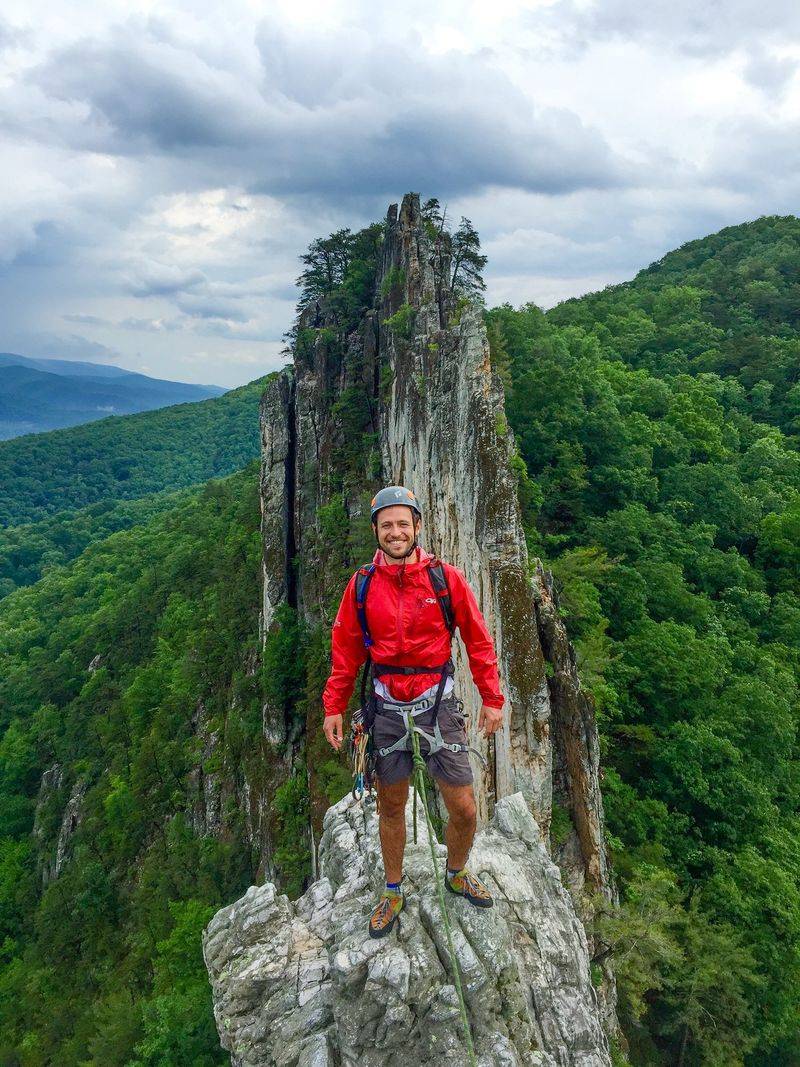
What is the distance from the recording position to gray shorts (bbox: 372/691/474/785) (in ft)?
16.9

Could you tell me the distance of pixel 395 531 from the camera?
4875mm

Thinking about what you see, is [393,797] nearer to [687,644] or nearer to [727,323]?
[687,644]

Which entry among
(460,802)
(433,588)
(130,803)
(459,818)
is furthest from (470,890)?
(130,803)

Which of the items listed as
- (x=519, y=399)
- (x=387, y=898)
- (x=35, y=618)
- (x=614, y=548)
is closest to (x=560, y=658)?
(x=387, y=898)

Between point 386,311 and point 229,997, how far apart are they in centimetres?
2591

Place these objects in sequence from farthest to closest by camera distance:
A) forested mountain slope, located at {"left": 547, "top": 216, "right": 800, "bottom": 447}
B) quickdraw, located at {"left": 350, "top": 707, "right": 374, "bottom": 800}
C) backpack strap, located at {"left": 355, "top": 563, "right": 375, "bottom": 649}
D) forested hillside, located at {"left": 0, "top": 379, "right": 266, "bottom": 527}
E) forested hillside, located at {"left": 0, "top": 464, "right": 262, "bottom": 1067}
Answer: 1. forested hillside, located at {"left": 0, "top": 379, "right": 266, "bottom": 527}
2. forested mountain slope, located at {"left": 547, "top": 216, "right": 800, "bottom": 447}
3. forested hillside, located at {"left": 0, "top": 464, "right": 262, "bottom": 1067}
4. quickdraw, located at {"left": 350, "top": 707, "right": 374, "bottom": 800}
5. backpack strap, located at {"left": 355, "top": 563, "right": 375, "bottom": 649}

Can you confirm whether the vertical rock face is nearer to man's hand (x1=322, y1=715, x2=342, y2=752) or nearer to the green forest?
man's hand (x1=322, y1=715, x2=342, y2=752)

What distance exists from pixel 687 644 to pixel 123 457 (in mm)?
Answer: 135135

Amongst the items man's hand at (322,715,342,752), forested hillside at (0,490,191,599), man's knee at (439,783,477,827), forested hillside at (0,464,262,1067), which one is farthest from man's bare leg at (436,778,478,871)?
forested hillside at (0,490,191,599)

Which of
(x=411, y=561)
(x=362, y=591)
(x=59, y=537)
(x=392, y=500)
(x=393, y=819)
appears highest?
(x=392, y=500)

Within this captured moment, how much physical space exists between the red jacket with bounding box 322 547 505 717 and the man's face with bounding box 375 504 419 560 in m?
0.15

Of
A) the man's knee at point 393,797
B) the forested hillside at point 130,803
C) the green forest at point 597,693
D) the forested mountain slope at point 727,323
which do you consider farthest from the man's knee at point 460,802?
the forested mountain slope at point 727,323

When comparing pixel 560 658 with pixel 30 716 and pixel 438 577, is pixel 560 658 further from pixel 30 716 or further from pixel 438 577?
pixel 30 716

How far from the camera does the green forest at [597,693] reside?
47.5ft
